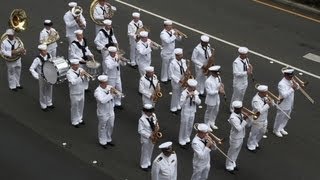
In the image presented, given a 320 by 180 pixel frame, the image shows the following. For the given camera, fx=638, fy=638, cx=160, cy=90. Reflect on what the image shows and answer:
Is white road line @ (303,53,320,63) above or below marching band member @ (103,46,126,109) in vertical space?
below

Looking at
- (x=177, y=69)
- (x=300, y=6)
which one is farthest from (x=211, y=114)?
(x=300, y=6)

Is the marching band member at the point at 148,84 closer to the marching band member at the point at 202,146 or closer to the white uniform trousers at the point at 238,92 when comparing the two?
the white uniform trousers at the point at 238,92

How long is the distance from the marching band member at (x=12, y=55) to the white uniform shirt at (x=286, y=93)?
7.15 m

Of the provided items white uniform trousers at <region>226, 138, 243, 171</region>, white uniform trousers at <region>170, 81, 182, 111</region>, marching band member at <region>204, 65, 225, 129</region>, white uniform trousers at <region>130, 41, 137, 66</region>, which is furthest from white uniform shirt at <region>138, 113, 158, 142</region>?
white uniform trousers at <region>130, 41, 137, 66</region>

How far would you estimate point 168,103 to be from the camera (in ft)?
60.6

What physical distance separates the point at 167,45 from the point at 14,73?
4509 mm

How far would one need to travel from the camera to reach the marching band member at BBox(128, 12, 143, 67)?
19.3 metres

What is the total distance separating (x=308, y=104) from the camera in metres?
18.6

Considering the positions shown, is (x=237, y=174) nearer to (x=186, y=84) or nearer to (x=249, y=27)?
(x=186, y=84)

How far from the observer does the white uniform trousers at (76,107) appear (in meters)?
16.7

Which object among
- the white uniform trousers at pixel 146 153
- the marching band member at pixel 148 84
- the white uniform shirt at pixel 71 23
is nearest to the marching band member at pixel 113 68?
the marching band member at pixel 148 84

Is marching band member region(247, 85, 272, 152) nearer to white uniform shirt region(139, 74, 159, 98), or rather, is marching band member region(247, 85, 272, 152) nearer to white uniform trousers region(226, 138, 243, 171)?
white uniform trousers region(226, 138, 243, 171)

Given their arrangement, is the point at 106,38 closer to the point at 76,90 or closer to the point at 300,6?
the point at 76,90

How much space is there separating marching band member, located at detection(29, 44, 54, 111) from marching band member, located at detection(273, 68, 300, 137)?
621 cm
